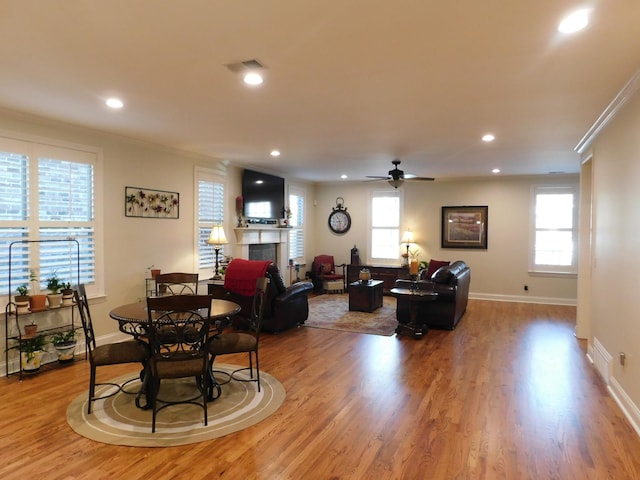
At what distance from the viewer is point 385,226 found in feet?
30.8

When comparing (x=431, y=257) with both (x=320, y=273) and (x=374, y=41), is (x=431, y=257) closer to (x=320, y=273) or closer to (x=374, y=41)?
(x=320, y=273)

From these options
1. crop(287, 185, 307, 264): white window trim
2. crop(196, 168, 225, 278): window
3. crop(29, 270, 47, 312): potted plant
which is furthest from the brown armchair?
crop(29, 270, 47, 312): potted plant

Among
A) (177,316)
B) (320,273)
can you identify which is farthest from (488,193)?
(177,316)

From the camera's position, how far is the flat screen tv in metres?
7.18

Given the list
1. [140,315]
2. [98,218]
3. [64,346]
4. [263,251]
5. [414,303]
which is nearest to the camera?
[140,315]

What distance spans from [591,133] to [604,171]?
0.67m

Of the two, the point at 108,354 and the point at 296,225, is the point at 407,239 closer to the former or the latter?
the point at 296,225

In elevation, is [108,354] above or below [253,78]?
below

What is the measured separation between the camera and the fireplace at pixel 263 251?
Result: 7545 mm

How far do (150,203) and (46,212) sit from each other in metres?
1.28

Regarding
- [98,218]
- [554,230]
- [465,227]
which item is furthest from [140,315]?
[554,230]

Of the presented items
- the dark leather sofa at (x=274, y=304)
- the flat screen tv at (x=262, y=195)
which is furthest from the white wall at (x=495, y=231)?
the dark leather sofa at (x=274, y=304)

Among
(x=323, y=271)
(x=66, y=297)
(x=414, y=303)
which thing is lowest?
(x=414, y=303)

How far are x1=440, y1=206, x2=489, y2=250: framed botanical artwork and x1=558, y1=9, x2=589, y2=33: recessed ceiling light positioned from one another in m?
6.56
